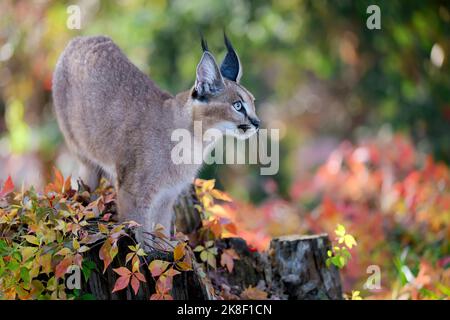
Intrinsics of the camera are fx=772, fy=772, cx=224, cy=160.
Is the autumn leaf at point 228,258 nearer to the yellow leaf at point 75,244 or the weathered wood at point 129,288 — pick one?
the weathered wood at point 129,288

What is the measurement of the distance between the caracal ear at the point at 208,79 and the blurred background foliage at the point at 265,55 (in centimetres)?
442

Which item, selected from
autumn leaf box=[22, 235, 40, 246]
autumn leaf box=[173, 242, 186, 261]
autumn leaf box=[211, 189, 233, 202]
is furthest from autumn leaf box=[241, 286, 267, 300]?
autumn leaf box=[22, 235, 40, 246]

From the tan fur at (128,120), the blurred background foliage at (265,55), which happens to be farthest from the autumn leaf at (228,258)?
the blurred background foliage at (265,55)

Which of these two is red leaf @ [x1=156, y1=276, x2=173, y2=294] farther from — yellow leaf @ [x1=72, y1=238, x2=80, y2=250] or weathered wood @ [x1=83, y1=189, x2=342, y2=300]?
weathered wood @ [x1=83, y1=189, x2=342, y2=300]

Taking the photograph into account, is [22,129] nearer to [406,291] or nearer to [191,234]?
[191,234]

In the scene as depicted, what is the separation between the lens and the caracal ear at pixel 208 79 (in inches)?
230

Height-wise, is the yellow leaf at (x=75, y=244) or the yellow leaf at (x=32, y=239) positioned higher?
the yellow leaf at (x=32, y=239)

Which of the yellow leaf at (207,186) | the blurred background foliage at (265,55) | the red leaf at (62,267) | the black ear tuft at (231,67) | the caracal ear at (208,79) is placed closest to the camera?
the red leaf at (62,267)

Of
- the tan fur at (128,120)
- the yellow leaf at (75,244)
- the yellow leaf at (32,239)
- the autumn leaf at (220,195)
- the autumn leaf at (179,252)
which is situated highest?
the tan fur at (128,120)

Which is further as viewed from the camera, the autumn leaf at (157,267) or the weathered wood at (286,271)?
the weathered wood at (286,271)

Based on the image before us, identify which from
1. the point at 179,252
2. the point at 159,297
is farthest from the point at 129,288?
the point at 179,252

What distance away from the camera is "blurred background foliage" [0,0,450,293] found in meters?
11.5

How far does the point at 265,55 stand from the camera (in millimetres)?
13836
